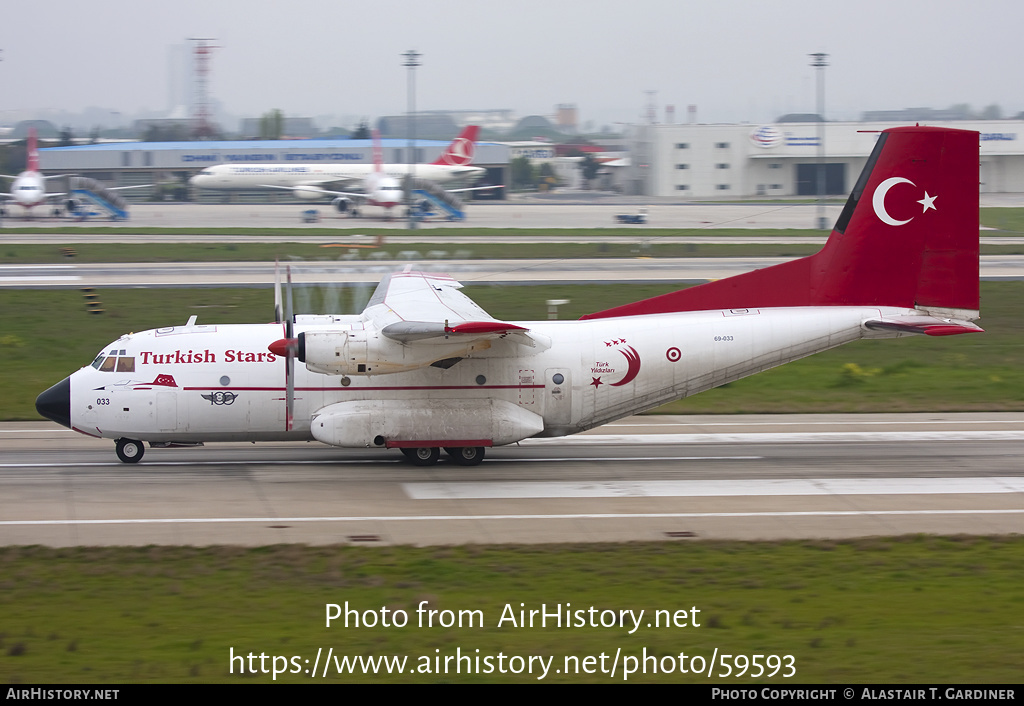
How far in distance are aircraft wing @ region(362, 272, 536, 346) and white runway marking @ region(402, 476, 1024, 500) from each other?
3018 millimetres

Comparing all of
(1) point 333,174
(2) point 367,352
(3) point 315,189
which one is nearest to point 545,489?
(2) point 367,352

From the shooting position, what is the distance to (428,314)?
20562mm

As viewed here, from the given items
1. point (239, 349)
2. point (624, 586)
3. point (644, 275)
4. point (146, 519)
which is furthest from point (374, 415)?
point (644, 275)

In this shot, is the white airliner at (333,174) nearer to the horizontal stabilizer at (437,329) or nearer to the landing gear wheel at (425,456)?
the landing gear wheel at (425,456)

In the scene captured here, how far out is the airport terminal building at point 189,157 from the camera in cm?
11394

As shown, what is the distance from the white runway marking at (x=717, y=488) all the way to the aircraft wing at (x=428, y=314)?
302 centimetres

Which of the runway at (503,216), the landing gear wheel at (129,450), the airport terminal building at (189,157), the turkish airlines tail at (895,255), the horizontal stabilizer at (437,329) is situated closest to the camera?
the horizontal stabilizer at (437,329)

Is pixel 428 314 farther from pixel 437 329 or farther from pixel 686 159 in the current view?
pixel 686 159

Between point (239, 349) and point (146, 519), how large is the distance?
4911 mm

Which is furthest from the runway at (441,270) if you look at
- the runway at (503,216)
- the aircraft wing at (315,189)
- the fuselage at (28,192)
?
the aircraft wing at (315,189)

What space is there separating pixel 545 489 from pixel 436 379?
330 centimetres

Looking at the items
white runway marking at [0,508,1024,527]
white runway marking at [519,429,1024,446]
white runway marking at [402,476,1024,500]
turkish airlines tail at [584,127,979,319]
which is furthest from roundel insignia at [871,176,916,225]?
white runway marking at [0,508,1024,527]

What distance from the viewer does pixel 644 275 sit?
47.5m
